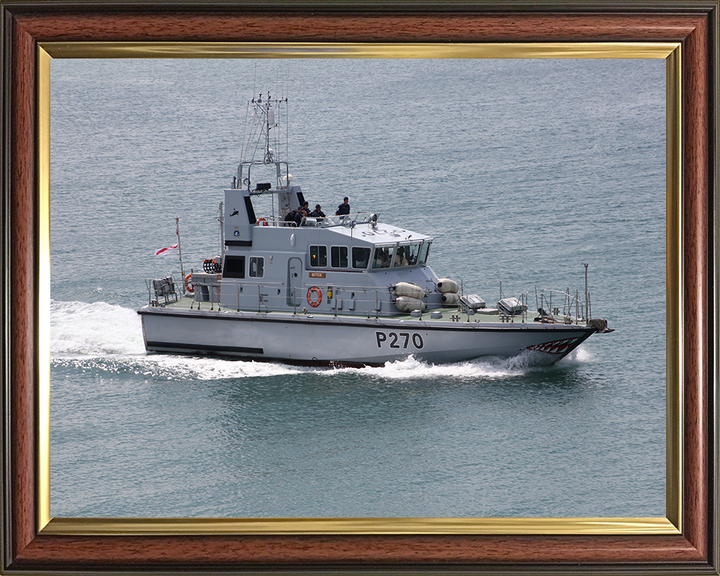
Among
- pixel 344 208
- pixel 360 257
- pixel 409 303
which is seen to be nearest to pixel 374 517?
pixel 409 303

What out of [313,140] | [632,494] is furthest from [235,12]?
[313,140]

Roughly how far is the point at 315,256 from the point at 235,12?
16.2 m

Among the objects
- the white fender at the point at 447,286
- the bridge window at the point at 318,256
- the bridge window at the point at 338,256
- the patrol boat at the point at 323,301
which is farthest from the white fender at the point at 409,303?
the bridge window at the point at 318,256

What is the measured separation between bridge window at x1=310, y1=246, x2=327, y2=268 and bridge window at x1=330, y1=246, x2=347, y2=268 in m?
0.20

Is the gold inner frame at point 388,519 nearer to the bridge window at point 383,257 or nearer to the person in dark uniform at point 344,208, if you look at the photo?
the bridge window at point 383,257

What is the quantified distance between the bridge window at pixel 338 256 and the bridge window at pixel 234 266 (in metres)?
2.47

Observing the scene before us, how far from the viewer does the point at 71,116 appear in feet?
27.9

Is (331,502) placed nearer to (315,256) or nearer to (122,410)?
(122,410)

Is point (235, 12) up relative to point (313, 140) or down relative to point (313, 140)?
down

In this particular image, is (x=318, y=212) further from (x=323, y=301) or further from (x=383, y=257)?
(x=323, y=301)

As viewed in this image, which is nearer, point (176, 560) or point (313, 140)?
point (176, 560)

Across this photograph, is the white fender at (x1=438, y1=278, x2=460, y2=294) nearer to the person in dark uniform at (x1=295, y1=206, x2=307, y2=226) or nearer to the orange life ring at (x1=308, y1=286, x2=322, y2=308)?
the orange life ring at (x1=308, y1=286, x2=322, y2=308)

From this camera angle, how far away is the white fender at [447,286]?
72.1ft

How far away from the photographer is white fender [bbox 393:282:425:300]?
21375mm
